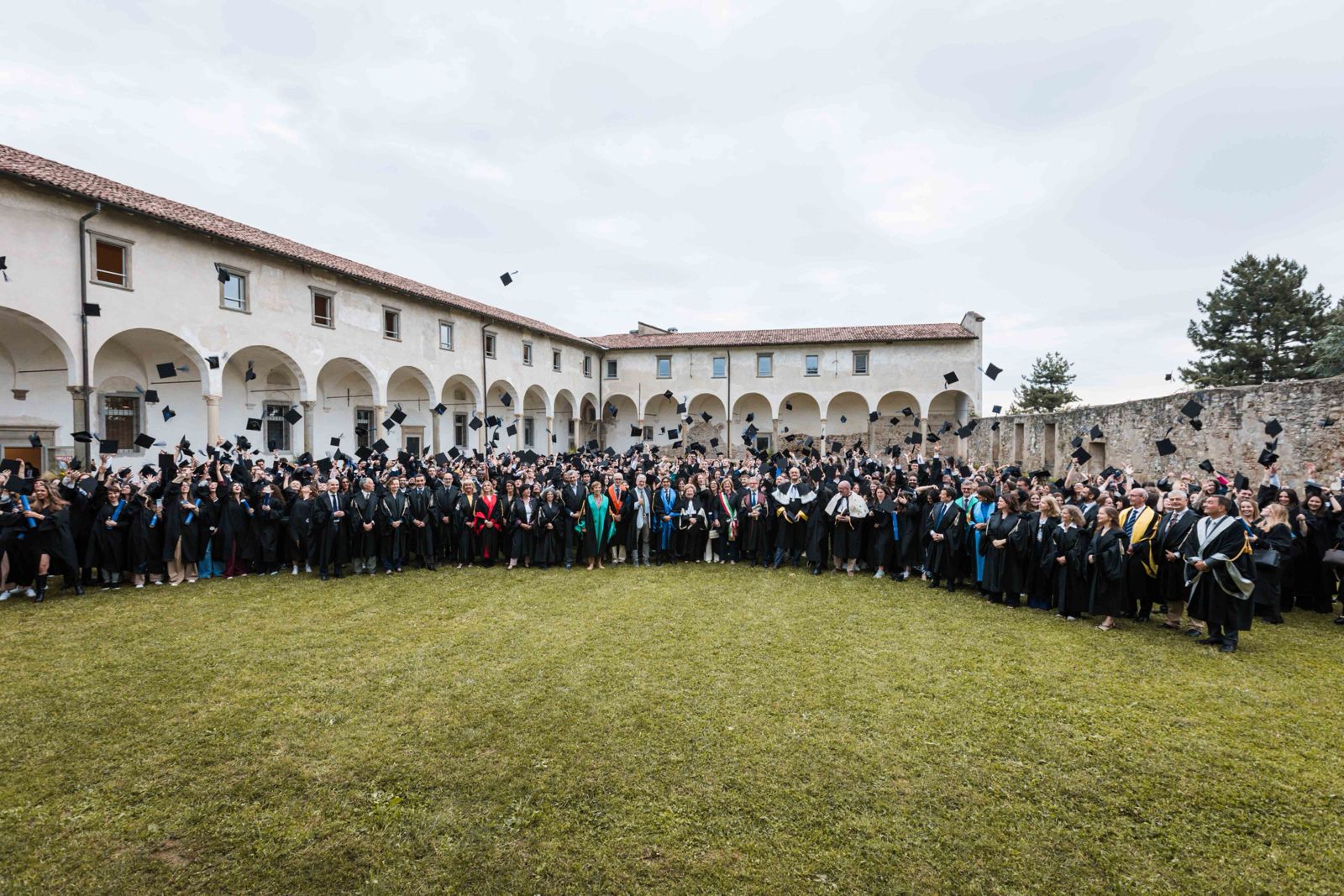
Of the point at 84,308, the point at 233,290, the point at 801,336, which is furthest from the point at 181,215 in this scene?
the point at 801,336

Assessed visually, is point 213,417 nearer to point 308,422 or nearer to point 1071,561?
point 308,422

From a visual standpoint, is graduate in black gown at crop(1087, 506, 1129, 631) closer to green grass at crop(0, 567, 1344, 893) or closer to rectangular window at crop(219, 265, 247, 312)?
green grass at crop(0, 567, 1344, 893)

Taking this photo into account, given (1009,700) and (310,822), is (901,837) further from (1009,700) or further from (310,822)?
(310,822)

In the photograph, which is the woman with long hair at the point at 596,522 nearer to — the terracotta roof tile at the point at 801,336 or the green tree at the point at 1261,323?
the terracotta roof tile at the point at 801,336

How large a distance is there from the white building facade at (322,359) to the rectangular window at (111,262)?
0.04 metres

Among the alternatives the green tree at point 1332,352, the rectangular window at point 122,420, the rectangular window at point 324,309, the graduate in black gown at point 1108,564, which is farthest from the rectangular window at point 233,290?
the green tree at point 1332,352

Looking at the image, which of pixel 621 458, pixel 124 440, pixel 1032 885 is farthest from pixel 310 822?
pixel 124 440

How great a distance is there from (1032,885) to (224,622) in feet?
25.5

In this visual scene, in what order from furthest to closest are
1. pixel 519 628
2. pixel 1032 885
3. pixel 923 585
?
pixel 923 585 < pixel 519 628 < pixel 1032 885

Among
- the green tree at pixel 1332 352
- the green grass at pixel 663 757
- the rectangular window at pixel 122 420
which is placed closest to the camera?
the green grass at pixel 663 757

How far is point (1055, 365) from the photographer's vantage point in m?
44.3

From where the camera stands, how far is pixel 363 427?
22500mm

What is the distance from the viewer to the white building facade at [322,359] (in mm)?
13164

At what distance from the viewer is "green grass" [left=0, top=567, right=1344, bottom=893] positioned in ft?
9.75
